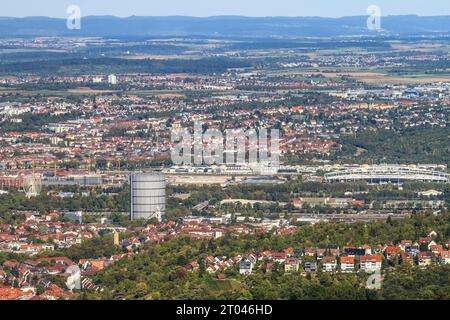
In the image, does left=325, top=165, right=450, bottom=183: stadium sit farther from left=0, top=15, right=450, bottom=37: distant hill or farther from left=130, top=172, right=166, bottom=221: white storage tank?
left=0, top=15, right=450, bottom=37: distant hill

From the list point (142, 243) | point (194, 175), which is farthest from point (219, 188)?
point (142, 243)
